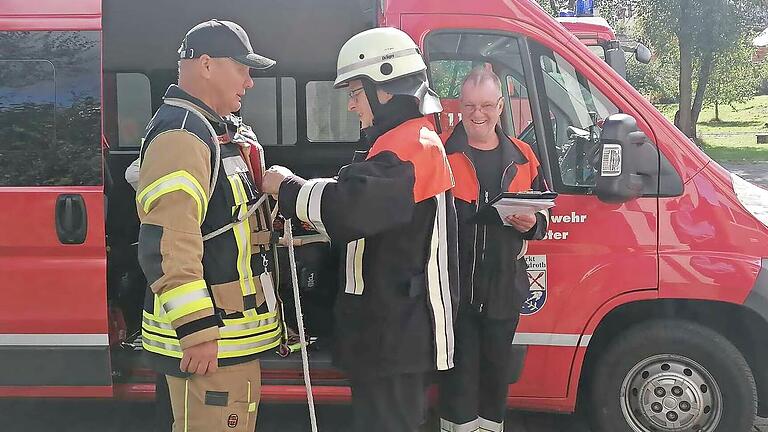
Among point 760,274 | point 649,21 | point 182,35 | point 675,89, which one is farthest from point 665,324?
point 675,89

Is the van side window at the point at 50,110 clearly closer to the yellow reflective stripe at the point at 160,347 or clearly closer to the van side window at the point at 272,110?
the van side window at the point at 272,110

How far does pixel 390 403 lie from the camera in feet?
9.15

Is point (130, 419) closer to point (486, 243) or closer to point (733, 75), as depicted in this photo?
point (486, 243)

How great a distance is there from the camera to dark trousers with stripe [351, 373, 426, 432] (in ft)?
9.10

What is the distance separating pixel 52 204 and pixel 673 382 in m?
3.16

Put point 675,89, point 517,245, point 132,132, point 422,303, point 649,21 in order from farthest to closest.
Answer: point 675,89, point 649,21, point 132,132, point 517,245, point 422,303

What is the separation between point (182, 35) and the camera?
3.93 metres

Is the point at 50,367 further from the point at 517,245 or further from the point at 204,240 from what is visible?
the point at 517,245

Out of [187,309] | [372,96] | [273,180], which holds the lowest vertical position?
[187,309]

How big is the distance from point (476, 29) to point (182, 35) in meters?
1.46

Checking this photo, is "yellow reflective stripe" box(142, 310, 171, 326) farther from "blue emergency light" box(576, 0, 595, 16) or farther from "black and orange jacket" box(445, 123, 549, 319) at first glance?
"blue emergency light" box(576, 0, 595, 16)

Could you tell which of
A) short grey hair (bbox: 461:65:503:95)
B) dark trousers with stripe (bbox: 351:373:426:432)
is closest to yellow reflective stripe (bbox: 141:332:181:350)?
dark trousers with stripe (bbox: 351:373:426:432)

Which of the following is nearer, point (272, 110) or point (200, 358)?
point (200, 358)

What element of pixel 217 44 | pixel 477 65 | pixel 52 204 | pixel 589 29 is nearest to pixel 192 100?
pixel 217 44
